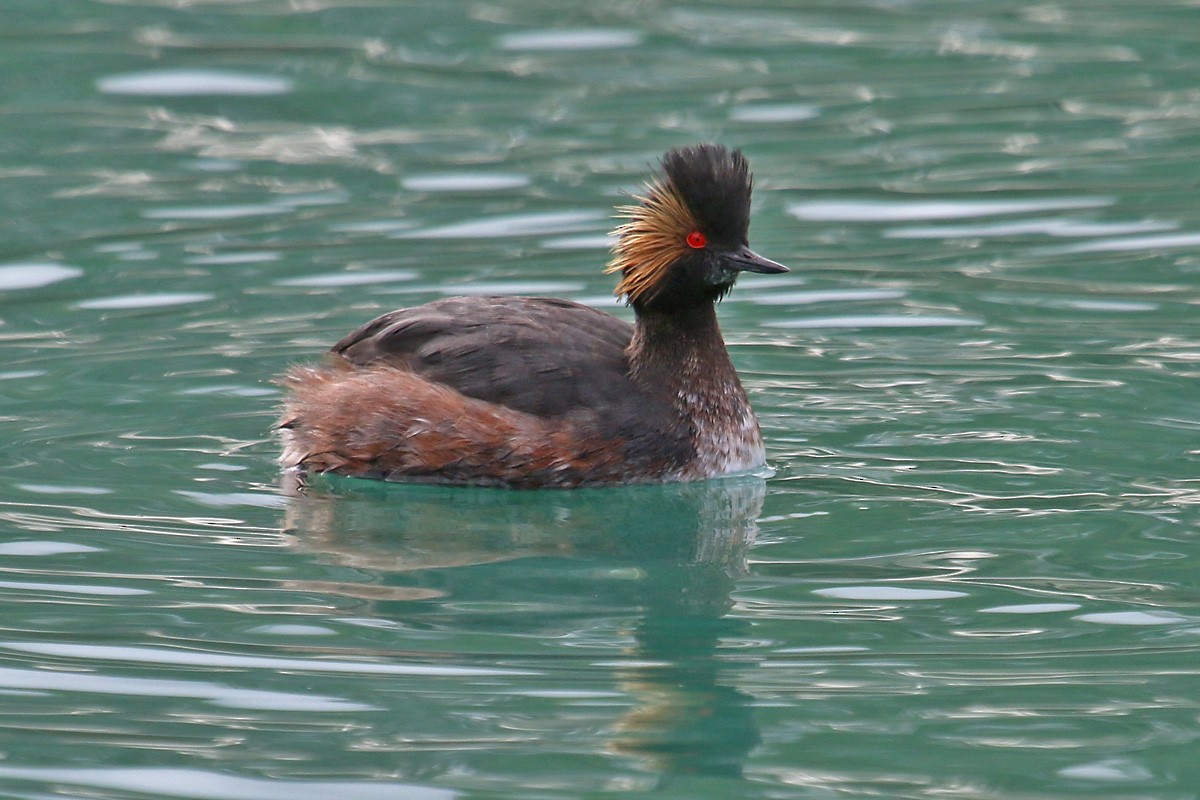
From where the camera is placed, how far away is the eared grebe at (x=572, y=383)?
830cm

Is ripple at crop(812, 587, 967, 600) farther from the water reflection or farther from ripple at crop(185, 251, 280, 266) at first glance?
ripple at crop(185, 251, 280, 266)

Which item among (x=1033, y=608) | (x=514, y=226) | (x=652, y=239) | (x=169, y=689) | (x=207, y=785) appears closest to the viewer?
(x=207, y=785)

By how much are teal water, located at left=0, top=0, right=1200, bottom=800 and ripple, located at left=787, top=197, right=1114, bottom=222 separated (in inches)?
1.7

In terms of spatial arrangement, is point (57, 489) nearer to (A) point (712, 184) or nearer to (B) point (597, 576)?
(B) point (597, 576)

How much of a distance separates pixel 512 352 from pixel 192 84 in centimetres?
738

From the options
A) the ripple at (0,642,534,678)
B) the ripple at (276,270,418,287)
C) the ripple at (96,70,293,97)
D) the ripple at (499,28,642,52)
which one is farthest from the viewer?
the ripple at (499,28,642,52)

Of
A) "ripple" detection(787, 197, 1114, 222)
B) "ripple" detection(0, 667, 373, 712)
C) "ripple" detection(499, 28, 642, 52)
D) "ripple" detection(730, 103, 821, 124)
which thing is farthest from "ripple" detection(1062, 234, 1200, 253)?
"ripple" detection(0, 667, 373, 712)


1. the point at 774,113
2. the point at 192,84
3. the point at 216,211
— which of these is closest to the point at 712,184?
the point at 216,211

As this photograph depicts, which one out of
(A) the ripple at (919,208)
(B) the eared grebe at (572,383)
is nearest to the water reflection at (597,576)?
(B) the eared grebe at (572,383)

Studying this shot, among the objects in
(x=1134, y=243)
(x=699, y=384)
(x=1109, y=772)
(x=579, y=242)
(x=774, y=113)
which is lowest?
(x=1109, y=772)

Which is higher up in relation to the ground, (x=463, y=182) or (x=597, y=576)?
(x=463, y=182)

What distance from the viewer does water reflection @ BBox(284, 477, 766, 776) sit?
233 inches

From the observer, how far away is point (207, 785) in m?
5.50

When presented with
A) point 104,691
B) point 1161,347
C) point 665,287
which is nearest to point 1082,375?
point 1161,347
